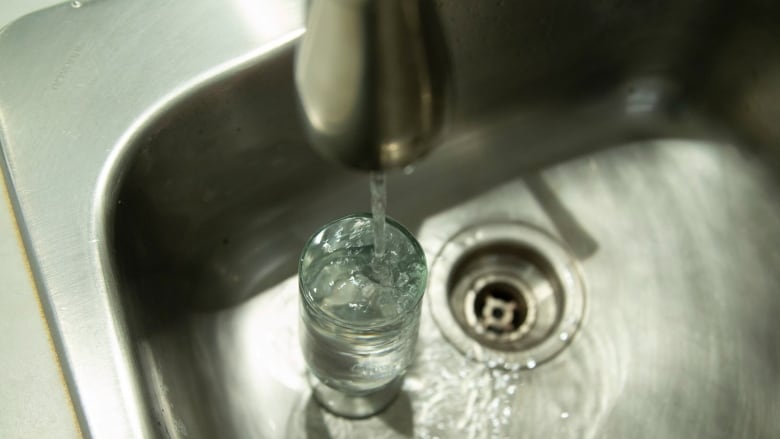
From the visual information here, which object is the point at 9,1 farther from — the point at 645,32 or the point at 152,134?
the point at 645,32

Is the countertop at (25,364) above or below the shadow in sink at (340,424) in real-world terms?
above

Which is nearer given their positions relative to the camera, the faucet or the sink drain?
the faucet

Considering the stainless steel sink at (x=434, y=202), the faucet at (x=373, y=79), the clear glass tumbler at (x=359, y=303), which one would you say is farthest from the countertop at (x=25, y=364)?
the faucet at (x=373, y=79)

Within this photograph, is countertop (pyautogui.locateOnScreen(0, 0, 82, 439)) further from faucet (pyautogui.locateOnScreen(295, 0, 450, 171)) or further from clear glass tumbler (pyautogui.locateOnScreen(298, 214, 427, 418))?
faucet (pyautogui.locateOnScreen(295, 0, 450, 171))

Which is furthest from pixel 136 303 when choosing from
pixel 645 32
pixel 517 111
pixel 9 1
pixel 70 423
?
pixel 645 32

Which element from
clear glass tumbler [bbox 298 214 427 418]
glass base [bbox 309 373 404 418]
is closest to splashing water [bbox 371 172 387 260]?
clear glass tumbler [bbox 298 214 427 418]

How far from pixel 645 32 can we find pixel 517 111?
13 centimetres

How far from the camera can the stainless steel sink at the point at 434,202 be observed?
488 millimetres

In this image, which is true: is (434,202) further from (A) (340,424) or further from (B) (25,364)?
(B) (25,364)

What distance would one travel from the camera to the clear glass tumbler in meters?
0.51

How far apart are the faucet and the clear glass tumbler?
216 millimetres

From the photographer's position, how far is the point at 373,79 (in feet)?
0.93

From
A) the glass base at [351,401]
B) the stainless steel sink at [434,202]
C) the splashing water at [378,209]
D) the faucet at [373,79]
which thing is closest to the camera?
the faucet at [373,79]

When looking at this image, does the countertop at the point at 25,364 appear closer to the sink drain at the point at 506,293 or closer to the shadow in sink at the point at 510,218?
the shadow in sink at the point at 510,218
